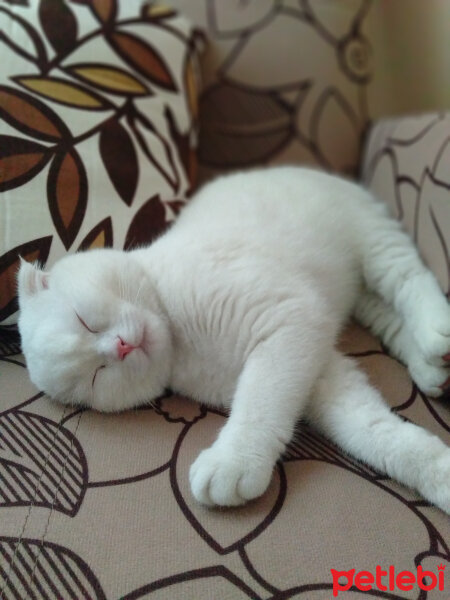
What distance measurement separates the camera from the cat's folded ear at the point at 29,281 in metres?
0.96

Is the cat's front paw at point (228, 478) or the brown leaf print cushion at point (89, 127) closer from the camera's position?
the cat's front paw at point (228, 478)

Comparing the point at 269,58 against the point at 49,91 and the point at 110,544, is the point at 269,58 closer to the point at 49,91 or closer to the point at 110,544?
the point at 49,91

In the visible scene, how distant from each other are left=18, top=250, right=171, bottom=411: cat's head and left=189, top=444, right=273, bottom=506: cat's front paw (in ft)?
0.75

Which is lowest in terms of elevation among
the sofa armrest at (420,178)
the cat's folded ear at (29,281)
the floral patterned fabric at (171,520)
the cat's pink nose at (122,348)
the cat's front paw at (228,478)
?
the floral patterned fabric at (171,520)

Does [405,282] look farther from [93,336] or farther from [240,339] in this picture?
[93,336]

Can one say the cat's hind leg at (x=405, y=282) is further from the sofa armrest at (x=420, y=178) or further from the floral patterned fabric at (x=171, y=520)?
the floral patterned fabric at (x=171, y=520)

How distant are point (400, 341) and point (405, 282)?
5.3 inches

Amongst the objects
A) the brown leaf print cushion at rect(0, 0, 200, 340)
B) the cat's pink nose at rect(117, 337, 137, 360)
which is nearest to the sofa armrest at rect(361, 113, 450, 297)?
the brown leaf print cushion at rect(0, 0, 200, 340)

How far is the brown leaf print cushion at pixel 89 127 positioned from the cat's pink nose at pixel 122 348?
0.94 ft

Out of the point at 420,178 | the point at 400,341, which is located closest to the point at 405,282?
the point at 400,341

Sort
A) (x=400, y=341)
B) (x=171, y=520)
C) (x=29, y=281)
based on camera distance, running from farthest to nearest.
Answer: (x=400, y=341) → (x=29, y=281) → (x=171, y=520)

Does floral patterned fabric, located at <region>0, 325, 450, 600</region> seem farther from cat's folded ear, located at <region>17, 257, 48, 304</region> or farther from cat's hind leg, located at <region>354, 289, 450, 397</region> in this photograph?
cat's folded ear, located at <region>17, 257, 48, 304</region>

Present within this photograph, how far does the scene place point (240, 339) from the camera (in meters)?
0.92

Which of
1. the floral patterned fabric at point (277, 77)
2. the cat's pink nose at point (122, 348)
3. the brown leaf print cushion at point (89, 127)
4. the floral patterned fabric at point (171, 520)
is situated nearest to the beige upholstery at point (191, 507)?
the floral patterned fabric at point (171, 520)
